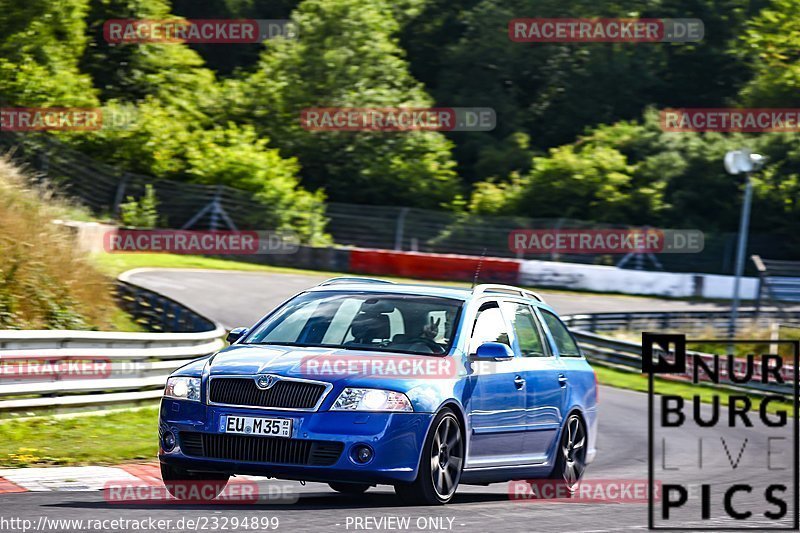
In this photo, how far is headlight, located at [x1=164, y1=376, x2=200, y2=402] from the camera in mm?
8445

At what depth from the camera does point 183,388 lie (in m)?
8.52

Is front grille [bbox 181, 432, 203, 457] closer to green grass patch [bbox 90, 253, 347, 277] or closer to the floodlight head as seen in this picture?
the floodlight head

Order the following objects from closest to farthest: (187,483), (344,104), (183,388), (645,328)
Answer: (183,388) < (187,483) < (645,328) < (344,104)

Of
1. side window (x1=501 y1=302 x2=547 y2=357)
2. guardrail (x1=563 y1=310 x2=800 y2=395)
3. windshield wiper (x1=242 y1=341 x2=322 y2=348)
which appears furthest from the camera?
guardrail (x1=563 y1=310 x2=800 y2=395)

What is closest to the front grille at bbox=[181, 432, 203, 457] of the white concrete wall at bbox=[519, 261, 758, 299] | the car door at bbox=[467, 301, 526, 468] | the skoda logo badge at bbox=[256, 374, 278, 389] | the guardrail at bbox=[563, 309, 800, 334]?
the skoda logo badge at bbox=[256, 374, 278, 389]

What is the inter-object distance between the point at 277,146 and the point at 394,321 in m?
43.5

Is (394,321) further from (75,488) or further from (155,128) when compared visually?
(155,128)

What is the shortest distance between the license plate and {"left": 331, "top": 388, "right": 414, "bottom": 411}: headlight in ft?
1.04

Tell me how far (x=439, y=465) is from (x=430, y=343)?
943 mm

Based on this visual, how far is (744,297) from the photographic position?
43.7 m

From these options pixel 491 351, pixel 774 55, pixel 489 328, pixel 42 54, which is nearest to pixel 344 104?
pixel 42 54

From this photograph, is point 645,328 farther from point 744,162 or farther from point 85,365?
point 85,365

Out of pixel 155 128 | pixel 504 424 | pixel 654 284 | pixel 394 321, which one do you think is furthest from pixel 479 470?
pixel 155 128

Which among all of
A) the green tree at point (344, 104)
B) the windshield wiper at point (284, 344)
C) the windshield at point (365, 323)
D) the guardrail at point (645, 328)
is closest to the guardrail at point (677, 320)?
the guardrail at point (645, 328)
